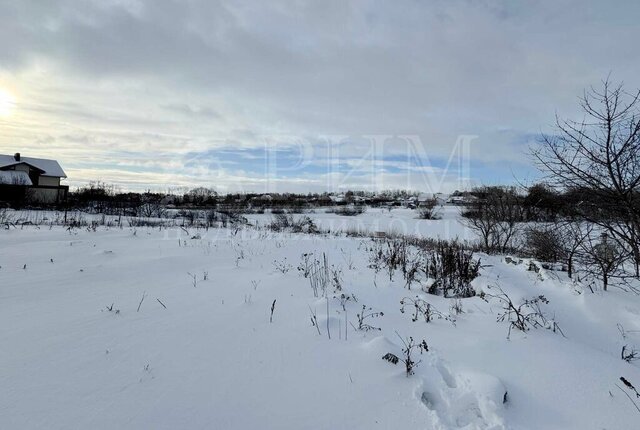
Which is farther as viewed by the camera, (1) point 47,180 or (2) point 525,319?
(1) point 47,180

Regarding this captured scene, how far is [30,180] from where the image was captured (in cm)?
3531

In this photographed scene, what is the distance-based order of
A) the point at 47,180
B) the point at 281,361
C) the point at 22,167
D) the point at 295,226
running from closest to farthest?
the point at 281,361 → the point at 295,226 → the point at 22,167 → the point at 47,180

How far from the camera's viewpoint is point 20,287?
4496 millimetres

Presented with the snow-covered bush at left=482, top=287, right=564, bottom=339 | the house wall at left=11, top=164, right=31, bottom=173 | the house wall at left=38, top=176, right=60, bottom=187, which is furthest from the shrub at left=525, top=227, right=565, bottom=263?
the house wall at left=38, top=176, right=60, bottom=187

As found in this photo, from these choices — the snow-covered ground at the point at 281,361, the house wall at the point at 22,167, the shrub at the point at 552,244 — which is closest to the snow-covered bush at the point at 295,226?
the shrub at the point at 552,244

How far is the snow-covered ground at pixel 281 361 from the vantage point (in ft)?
7.23

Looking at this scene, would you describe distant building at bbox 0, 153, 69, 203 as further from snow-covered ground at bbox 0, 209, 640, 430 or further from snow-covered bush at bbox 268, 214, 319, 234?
snow-covered ground at bbox 0, 209, 640, 430

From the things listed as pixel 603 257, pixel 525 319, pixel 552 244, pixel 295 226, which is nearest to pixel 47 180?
pixel 295 226

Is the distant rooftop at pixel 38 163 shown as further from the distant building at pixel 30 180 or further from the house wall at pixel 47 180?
the house wall at pixel 47 180

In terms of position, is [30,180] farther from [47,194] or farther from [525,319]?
[525,319]

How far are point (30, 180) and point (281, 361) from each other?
43.9m

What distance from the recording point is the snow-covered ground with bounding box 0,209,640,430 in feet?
7.23

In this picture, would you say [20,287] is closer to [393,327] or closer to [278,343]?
[278,343]

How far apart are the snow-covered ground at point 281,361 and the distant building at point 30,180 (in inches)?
1344
